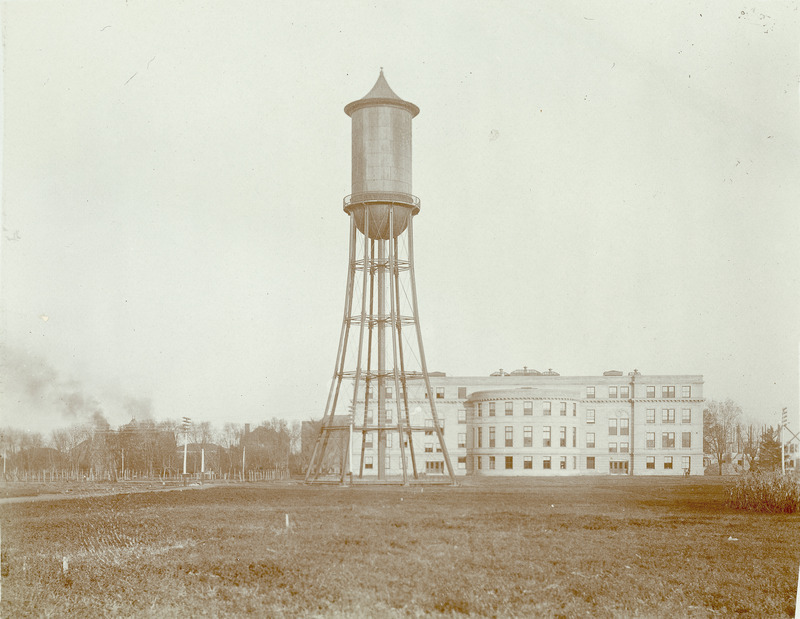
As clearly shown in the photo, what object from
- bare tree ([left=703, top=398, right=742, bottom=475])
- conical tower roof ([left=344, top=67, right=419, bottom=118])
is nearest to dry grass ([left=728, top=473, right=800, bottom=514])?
conical tower roof ([left=344, top=67, right=419, bottom=118])

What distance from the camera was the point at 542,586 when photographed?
603 inches

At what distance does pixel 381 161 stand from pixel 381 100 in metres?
3.68

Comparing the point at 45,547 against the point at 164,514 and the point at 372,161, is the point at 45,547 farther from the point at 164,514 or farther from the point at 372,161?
the point at 372,161

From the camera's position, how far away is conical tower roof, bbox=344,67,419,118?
54.6 meters

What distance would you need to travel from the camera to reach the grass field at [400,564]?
45.5 feet

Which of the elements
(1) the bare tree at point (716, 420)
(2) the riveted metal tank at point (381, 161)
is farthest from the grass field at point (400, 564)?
(1) the bare tree at point (716, 420)

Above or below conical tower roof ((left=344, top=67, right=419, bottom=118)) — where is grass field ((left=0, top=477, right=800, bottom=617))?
below

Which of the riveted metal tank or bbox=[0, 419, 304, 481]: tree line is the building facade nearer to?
bbox=[0, 419, 304, 481]: tree line

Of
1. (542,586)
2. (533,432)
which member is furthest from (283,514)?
(533,432)

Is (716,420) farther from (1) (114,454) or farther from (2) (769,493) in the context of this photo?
(2) (769,493)

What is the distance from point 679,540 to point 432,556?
6668mm

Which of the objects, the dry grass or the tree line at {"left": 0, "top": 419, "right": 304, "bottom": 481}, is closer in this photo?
the dry grass

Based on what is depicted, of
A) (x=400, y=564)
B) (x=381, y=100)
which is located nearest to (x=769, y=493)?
(x=400, y=564)

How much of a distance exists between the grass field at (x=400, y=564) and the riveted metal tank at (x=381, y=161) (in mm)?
28083
